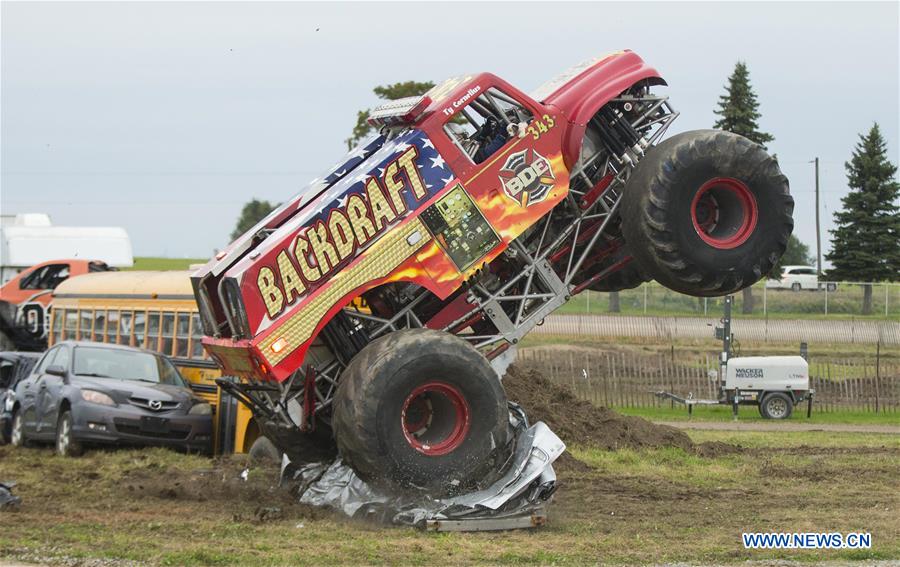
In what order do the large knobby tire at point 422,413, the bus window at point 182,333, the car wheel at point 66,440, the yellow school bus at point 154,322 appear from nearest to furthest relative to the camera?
the large knobby tire at point 422,413
the car wheel at point 66,440
the yellow school bus at point 154,322
the bus window at point 182,333

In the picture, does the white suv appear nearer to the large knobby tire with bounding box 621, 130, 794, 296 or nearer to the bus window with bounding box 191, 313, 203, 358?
the bus window with bounding box 191, 313, 203, 358

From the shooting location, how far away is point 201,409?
61.8 feet

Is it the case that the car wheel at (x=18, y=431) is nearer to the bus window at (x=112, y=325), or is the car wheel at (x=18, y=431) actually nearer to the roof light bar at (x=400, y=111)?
the bus window at (x=112, y=325)

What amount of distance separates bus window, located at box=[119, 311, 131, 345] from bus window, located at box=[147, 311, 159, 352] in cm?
85

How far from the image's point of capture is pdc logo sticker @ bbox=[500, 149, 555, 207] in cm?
1324

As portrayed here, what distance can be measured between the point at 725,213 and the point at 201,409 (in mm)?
8343

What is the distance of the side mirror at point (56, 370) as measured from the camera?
1911cm

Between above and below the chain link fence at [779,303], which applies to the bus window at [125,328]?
above

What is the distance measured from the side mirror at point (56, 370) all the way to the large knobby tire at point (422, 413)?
801 centimetres

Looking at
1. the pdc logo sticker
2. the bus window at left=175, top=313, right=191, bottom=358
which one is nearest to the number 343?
the pdc logo sticker

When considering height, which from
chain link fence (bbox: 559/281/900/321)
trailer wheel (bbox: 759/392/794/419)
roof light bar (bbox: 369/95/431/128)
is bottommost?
chain link fence (bbox: 559/281/900/321)

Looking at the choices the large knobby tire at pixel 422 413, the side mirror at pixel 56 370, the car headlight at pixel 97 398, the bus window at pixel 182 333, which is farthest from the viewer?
the bus window at pixel 182 333

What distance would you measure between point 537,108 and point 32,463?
345 inches

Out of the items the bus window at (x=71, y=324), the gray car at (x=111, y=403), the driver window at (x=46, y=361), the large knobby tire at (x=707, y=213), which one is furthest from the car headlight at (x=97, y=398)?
the large knobby tire at (x=707, y=213)
